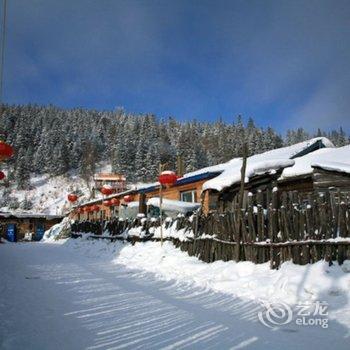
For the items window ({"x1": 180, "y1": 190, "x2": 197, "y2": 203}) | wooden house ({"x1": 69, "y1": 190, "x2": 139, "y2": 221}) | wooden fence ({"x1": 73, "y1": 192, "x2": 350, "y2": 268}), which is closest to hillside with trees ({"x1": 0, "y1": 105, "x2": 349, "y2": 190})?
wooden house ({"x1": 69, "y1": 190, "x2": 139, "y2": 221})

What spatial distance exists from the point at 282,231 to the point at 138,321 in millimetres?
3936

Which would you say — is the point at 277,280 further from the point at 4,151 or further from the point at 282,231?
the point at 4,151

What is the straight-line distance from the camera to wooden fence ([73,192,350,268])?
7.00 m

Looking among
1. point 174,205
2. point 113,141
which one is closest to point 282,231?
point 174,205

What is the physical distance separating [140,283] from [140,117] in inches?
5049

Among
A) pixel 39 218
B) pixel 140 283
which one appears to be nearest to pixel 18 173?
pixel 39 218

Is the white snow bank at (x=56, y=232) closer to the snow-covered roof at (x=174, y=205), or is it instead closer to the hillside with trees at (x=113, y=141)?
the snow-covered roof at (x=174, y=205)

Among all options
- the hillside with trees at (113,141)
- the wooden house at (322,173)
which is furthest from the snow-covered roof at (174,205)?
the hillside with trees at (113,141)

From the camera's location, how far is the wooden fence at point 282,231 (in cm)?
700

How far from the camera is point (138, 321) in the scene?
5.36m

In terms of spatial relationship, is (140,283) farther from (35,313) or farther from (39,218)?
(39,218)

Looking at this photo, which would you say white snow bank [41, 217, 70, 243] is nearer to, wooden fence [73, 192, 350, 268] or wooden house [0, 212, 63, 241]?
wooden house [0, 212, 63, 241]

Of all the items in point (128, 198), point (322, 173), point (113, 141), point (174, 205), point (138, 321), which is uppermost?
point (113, 141)

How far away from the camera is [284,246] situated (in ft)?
25.8
